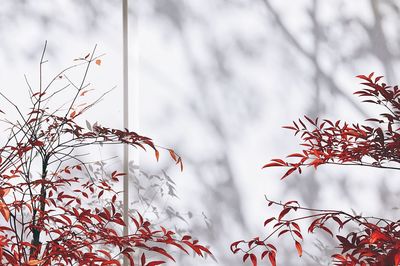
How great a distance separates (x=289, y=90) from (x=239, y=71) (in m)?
0.24

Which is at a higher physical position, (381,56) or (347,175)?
(381,56)

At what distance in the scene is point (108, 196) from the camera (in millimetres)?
2445

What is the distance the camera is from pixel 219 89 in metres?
2.50

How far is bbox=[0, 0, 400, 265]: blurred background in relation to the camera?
2.44 meters

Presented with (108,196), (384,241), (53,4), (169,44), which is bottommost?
(384,241)

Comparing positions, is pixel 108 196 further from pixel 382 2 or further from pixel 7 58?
pixel 382 2

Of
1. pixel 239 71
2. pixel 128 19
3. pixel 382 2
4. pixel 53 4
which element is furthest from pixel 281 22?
pixel 53 4

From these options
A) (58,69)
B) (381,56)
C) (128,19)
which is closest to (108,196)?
(58,69)

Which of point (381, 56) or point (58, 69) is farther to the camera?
point (381, 56)

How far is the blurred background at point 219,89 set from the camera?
2.44 metres

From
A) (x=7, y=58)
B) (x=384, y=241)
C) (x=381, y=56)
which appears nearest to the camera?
(x=384, y=241)

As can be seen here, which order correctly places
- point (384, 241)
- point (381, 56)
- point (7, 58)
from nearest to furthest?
point (384, 241), point (7, 58), point (381, 56)

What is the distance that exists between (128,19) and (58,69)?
1.23 ft

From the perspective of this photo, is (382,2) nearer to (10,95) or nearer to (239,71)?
(239,71)
